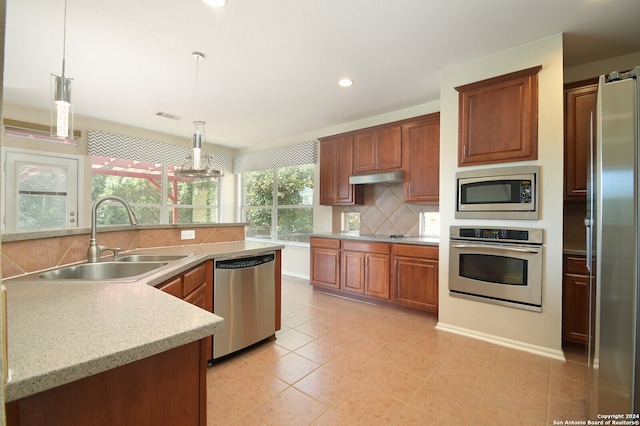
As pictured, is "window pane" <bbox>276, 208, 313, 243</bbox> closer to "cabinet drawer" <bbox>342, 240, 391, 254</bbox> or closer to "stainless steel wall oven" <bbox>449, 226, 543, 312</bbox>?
"cabinet drawer" <bbox>342, 240, 391, 254</bbox>

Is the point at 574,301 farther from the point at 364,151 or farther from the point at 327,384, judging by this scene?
the point at 364,151

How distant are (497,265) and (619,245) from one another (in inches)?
64.8

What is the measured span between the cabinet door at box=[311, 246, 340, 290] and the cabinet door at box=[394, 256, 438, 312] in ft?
2.91

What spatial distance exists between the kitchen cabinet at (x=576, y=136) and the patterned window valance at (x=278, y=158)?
10.7 ft

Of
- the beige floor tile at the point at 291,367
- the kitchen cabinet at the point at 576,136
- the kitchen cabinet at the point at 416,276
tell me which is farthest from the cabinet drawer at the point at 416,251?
the beige floor tile at the point at 291,367

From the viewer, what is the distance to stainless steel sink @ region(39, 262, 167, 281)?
1.69 m

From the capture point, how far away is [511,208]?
260cm

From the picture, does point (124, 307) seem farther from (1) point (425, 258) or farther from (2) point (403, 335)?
(1) point (425, 258)

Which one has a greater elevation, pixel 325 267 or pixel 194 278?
pixel 194 278

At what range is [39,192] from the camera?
4.02 m

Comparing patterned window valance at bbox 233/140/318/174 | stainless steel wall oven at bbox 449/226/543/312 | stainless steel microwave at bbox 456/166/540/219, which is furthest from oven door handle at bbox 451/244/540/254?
patterned window valance at bbox 233/140/318/174

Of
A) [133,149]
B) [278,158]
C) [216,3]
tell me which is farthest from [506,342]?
[133,149]

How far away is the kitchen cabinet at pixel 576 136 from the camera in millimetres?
2643

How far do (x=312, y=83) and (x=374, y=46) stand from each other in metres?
0.90
